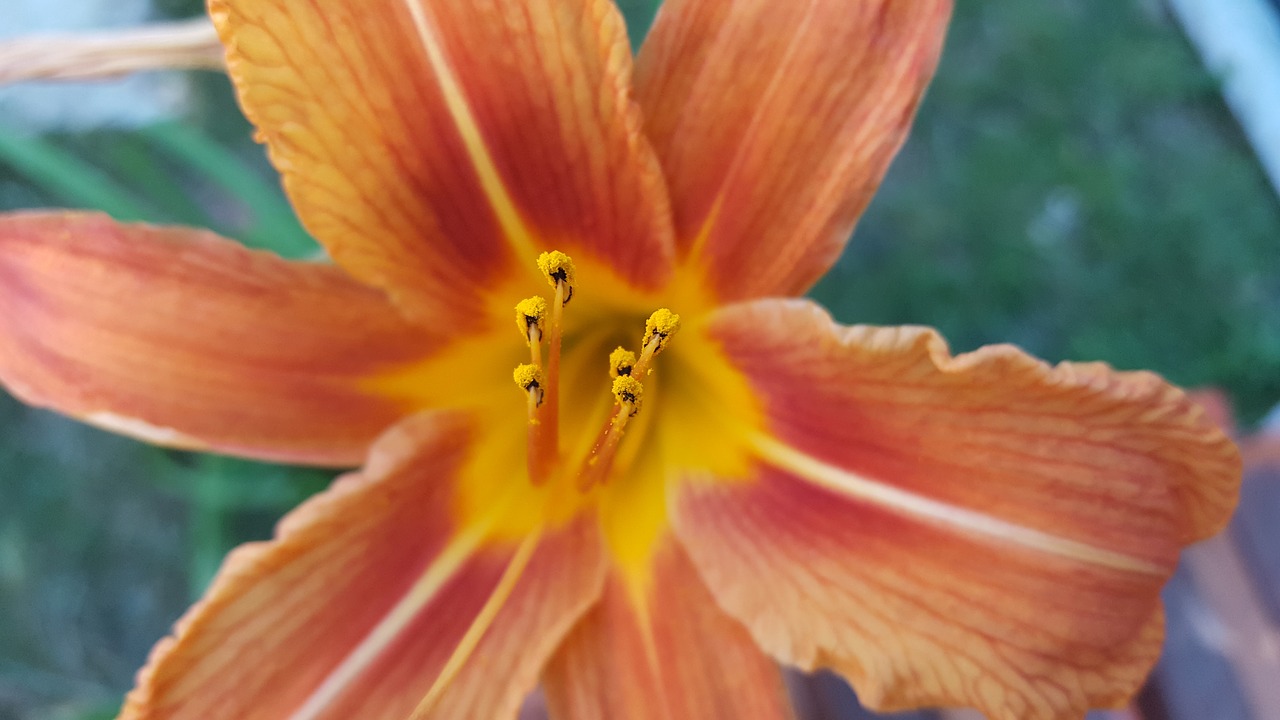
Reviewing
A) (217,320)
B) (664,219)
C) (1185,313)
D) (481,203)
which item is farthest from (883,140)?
(1185,313)

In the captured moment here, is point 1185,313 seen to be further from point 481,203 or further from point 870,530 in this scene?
point 481,203

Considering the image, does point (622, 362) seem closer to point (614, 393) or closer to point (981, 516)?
point (614, 393)

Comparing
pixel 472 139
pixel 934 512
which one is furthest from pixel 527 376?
pixel 934 512

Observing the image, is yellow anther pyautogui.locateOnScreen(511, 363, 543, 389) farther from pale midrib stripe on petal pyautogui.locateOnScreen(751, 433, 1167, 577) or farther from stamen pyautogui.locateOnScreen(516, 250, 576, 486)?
pale midrib stripe on petal pyautogui.locateOnScreen(751, 433, 1167, 577)

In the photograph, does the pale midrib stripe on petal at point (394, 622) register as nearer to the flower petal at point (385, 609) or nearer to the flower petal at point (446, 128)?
the flower petal at point (385, 609)

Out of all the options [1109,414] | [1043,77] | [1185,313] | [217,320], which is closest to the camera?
[1109,414]

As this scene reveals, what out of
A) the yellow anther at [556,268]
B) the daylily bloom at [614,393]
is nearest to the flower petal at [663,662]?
the daylily bloom at [614,393]
